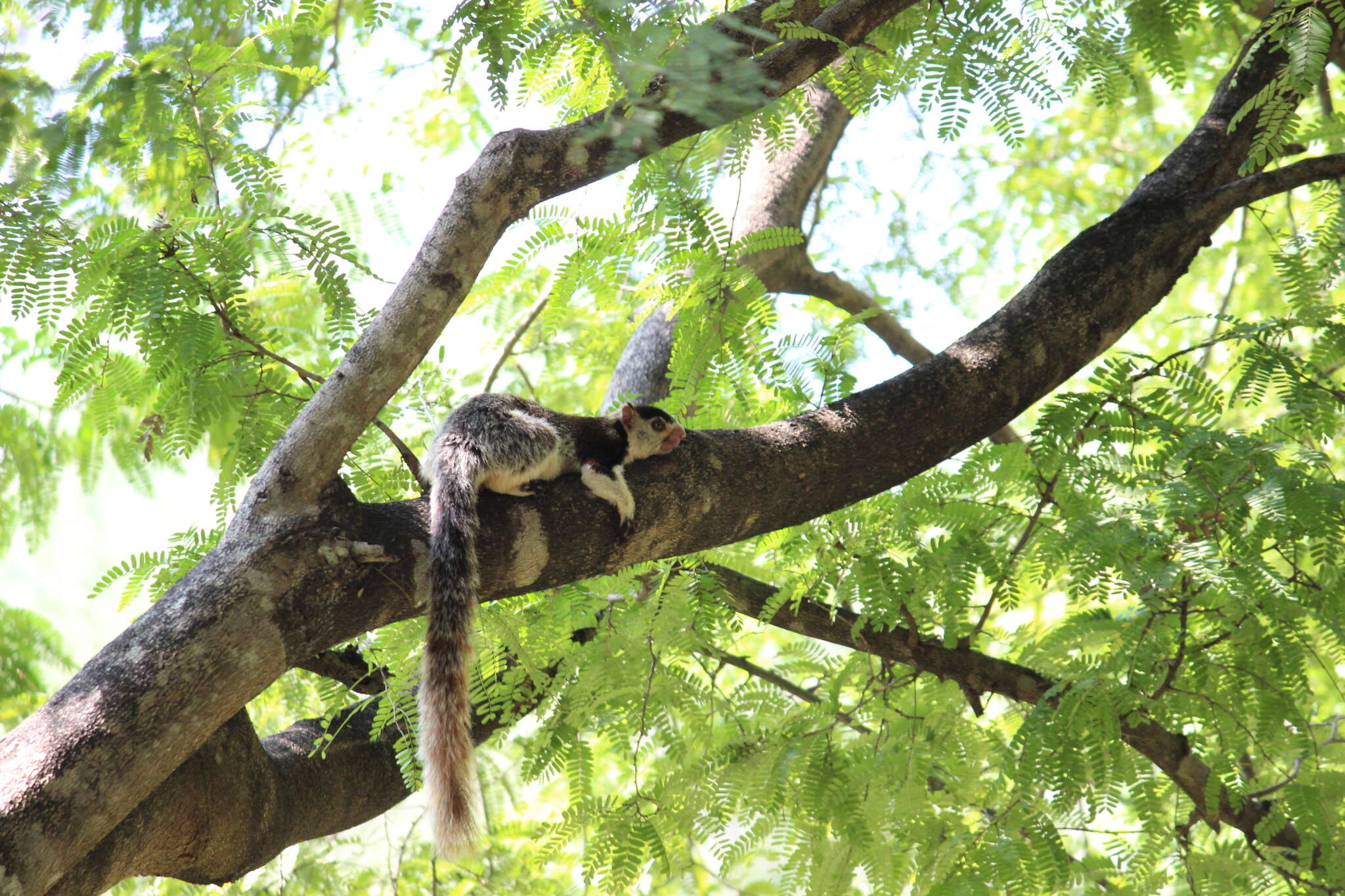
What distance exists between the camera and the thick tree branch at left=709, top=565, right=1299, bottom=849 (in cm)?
449

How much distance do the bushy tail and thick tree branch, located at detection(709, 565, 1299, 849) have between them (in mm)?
1660

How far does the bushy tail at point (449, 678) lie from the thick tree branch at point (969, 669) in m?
1.66

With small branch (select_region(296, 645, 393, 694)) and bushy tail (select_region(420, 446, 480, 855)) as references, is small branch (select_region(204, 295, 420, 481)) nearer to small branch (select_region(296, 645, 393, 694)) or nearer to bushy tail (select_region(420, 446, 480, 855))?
bushy tail (select_region(420, 446, 480, 855))

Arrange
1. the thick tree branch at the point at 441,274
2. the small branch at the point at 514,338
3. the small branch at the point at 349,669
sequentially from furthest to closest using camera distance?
the small branch at the point at 514,338
the small branch at the point at 349,669
the thick tree branch at the point at 441,274

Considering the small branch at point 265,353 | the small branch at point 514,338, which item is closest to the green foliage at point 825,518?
the small branch at point 265,353

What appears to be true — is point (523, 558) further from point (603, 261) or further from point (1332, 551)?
point (1332, 551)

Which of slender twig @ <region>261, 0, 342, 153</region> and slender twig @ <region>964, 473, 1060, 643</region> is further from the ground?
slender twig @ <region>261, 0, 342, 153</region>

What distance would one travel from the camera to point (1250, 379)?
4.27 m

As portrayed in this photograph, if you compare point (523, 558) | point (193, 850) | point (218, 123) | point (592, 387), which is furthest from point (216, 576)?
point (592, 387)

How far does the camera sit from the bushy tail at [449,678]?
2979 mm

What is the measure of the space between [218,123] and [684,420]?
2291 mm

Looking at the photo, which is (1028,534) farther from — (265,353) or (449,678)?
(265,353)

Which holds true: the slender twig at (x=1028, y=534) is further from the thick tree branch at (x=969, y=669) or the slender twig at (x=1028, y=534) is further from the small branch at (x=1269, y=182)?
the small branch at (x=1269, y=182)

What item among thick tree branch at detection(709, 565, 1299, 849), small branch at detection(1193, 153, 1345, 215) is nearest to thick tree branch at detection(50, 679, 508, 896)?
thick tree branch at detection(709, 565, 1299, 849)
